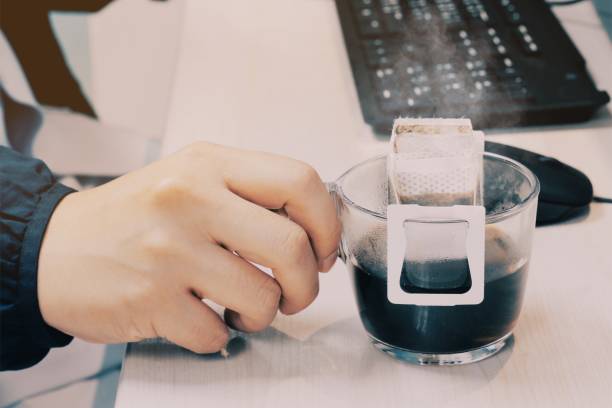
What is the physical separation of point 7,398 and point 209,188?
0.56 metres

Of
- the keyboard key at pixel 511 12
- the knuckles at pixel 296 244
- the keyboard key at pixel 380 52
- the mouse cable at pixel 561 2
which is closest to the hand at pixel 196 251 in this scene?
the knuckles at pixel 296 244

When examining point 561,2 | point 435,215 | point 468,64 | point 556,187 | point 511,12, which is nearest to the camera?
point 435,215

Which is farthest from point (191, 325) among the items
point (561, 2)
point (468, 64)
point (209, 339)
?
point (561, 2)

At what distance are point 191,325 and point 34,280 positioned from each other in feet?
0.37

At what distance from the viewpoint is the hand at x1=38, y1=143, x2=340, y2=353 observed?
0.42m

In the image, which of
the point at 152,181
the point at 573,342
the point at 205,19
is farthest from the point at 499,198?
the point at 205,19

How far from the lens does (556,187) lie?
21.3 inches

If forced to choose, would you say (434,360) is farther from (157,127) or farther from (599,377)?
(157,127)

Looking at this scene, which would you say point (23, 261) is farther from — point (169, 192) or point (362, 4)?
point (362, 4)

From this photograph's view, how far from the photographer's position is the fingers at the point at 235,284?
1.37ft

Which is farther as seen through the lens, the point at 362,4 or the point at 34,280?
the point at 362,4

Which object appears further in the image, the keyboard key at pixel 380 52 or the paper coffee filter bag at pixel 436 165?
the keyboard key at pixel 380 52

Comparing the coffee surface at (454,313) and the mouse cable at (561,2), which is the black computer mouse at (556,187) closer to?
the coffee surface at (454,313)

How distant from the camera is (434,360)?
0.43 metres
